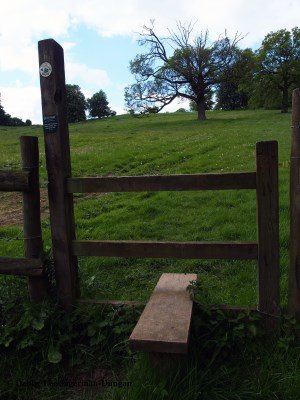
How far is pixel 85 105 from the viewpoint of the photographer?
72188 mm

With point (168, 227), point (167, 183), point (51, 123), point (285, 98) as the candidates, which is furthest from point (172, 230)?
point (285, 98)

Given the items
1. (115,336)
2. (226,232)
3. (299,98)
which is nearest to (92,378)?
(115,336)

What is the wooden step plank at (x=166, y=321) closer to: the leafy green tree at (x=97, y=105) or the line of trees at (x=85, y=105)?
the line of trees at (x=85, y=105)

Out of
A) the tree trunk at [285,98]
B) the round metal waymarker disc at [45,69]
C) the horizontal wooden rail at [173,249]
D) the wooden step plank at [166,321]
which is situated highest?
the tree trunk at [285,98]

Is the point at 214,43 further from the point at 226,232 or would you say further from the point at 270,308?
the point at 270,308

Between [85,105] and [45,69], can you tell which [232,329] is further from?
[85,105]

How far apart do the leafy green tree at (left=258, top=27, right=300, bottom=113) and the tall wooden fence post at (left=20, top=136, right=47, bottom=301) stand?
49.0 m

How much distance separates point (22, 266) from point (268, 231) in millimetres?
2420

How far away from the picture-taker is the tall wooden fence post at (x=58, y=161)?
3.81 metres

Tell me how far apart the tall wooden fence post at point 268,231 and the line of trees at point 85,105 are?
68523mm

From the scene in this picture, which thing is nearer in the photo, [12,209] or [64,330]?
[64,330]

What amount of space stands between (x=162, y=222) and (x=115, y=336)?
383cm

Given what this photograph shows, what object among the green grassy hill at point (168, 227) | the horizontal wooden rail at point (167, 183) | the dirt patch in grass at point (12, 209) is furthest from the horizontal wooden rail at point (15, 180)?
the dirt patch in grass at point (12, 209)

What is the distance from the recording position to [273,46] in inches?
2002
